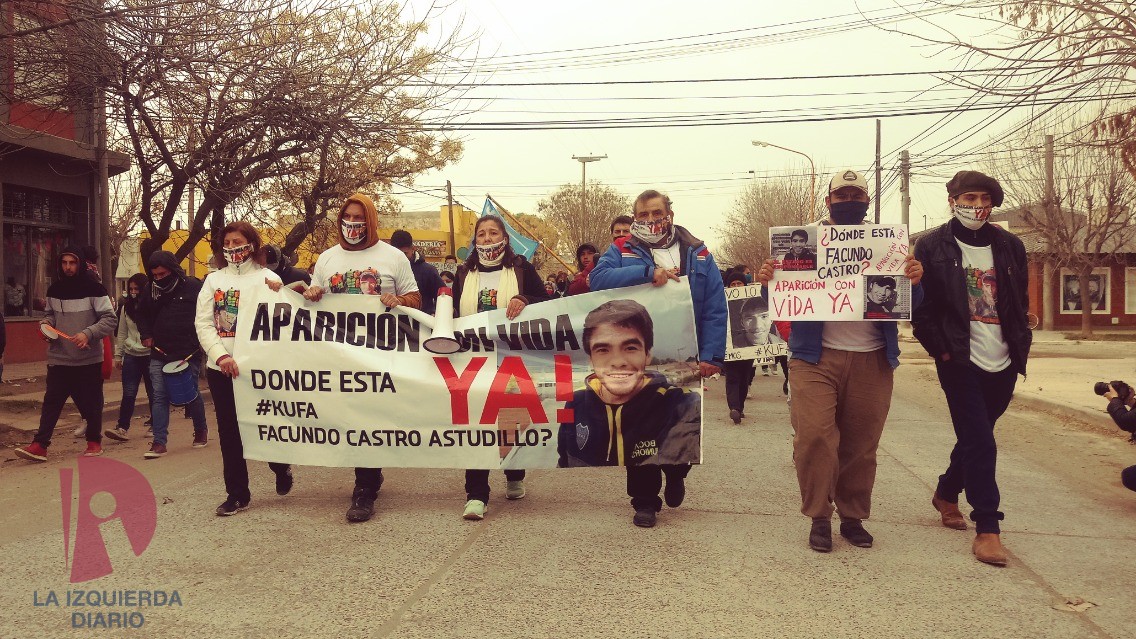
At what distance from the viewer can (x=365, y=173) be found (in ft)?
63.3

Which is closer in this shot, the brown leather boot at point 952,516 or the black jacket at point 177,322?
the brown leather boot at point 952,516

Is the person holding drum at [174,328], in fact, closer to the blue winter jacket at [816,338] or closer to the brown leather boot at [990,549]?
the blue winter jacket at [816,338]

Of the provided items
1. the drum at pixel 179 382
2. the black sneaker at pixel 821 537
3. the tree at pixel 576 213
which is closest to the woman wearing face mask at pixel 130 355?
the drum at pixel 179 382

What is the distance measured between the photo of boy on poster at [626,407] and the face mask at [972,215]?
179 cm

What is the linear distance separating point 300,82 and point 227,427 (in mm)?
6605

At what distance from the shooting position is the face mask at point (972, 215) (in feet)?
15.7

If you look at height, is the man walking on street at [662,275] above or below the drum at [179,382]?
above

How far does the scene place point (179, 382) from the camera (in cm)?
781

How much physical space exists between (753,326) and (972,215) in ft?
22.8

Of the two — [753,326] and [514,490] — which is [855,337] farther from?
[753,326]

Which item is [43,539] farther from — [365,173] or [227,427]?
[365,173]

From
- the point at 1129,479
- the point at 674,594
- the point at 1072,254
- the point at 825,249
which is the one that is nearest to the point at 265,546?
the point at 674,594

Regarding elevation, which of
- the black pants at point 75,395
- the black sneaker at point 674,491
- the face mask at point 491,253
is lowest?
the black sneaker at point 674,491

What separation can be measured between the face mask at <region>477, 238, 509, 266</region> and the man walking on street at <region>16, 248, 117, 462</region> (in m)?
4.39
